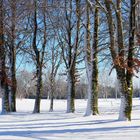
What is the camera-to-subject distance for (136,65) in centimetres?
1859

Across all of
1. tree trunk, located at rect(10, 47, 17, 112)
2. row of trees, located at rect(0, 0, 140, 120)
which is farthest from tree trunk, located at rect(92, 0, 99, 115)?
tree trunk, located at rect(10, 47, 17, 112)

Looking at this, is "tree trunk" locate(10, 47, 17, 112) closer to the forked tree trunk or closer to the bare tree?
the bare tree

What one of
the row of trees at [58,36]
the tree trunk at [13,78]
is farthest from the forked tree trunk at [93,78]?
the tree trunk at [13,78]

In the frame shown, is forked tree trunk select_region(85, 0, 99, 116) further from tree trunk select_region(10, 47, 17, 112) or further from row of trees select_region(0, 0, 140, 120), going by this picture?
tree trunk select_region(10, 47, 17, 112)

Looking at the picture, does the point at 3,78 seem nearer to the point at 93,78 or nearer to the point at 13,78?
the point at 13,78

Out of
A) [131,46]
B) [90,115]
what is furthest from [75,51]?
[131,46]

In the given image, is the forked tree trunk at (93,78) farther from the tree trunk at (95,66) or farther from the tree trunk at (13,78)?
A: the tree trunk at (13,78)

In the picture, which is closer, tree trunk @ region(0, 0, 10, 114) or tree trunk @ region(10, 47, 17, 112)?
tree trunk @ region(0, 0, 10, 114)

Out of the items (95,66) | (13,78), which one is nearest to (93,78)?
(95,66)

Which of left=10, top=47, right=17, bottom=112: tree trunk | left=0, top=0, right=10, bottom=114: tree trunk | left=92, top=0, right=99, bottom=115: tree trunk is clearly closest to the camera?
left=92, top=0, right=99, bottom=115: tree trunk

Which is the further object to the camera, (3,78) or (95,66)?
(3,78)

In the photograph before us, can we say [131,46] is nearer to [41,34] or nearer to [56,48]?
[41,34]

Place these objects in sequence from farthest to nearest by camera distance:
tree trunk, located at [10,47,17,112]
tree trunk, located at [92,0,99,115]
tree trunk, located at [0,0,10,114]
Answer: tree trunk, located at [10,47,17,112] → tree trunk, located at [0,0,10,114] → tree trunk, located at [92,0,99,115]

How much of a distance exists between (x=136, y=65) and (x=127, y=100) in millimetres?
1621
